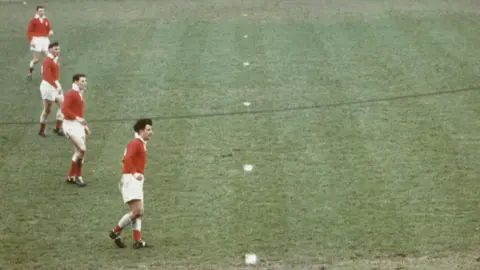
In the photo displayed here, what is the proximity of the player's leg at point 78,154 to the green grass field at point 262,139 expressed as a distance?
11.8 inches

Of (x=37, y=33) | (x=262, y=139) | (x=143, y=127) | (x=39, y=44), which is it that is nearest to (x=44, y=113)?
(x=262, y=139)

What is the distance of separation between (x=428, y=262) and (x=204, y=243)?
3.62 m

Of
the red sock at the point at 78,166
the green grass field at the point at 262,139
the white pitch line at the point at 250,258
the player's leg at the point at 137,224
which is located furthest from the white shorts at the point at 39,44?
the white pitch line at the point at 250,258

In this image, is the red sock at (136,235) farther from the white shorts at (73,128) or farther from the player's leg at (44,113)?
the player's leg at (44,113)

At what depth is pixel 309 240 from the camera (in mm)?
15320

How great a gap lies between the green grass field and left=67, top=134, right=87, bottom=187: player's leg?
0.30 metres

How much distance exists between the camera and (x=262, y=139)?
2019 centimetres

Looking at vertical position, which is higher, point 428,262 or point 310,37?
point 310,37

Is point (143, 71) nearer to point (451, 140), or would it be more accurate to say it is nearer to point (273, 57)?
point (273, 57)

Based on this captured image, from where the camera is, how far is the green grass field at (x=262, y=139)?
15250 mm

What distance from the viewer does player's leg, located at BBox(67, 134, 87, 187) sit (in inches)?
694

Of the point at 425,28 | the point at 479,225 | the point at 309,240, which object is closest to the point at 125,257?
the point at 309,240

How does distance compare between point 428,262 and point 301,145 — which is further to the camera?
point 301,145

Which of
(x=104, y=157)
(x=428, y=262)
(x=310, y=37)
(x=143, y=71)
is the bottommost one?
(x=428, y=262)
